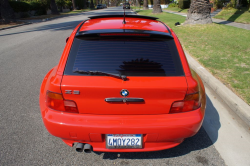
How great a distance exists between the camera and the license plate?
2209 millimetres

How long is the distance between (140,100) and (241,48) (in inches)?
267

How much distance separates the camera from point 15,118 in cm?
350

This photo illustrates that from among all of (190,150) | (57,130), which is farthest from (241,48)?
(57,130)

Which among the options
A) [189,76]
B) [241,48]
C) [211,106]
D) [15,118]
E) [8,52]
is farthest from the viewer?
[8,52]

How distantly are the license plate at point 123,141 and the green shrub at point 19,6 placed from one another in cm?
3167

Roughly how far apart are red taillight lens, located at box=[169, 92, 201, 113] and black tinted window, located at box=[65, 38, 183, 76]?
286 mm

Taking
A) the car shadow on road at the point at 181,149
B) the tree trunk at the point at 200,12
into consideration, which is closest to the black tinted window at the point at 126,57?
the car shadow on road at the point at 181,149

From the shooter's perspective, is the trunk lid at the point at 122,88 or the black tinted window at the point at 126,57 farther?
the black tinted window at the point at 126,57

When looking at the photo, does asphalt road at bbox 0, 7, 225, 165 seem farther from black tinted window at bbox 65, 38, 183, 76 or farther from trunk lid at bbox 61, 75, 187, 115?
black tinted window at bbox 65, 38, 183, 76

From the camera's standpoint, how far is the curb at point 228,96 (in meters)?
3.34

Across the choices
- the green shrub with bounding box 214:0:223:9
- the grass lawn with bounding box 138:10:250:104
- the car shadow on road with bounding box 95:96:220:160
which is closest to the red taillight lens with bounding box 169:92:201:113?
the car shadow on road with bounding box 95:96:220:160

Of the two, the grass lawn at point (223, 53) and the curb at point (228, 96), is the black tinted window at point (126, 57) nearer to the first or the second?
the curb at point (228, 96)

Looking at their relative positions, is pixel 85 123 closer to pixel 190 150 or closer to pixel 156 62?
pixel 156 62

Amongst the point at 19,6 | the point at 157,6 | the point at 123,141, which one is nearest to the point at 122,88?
the point at 123,141
